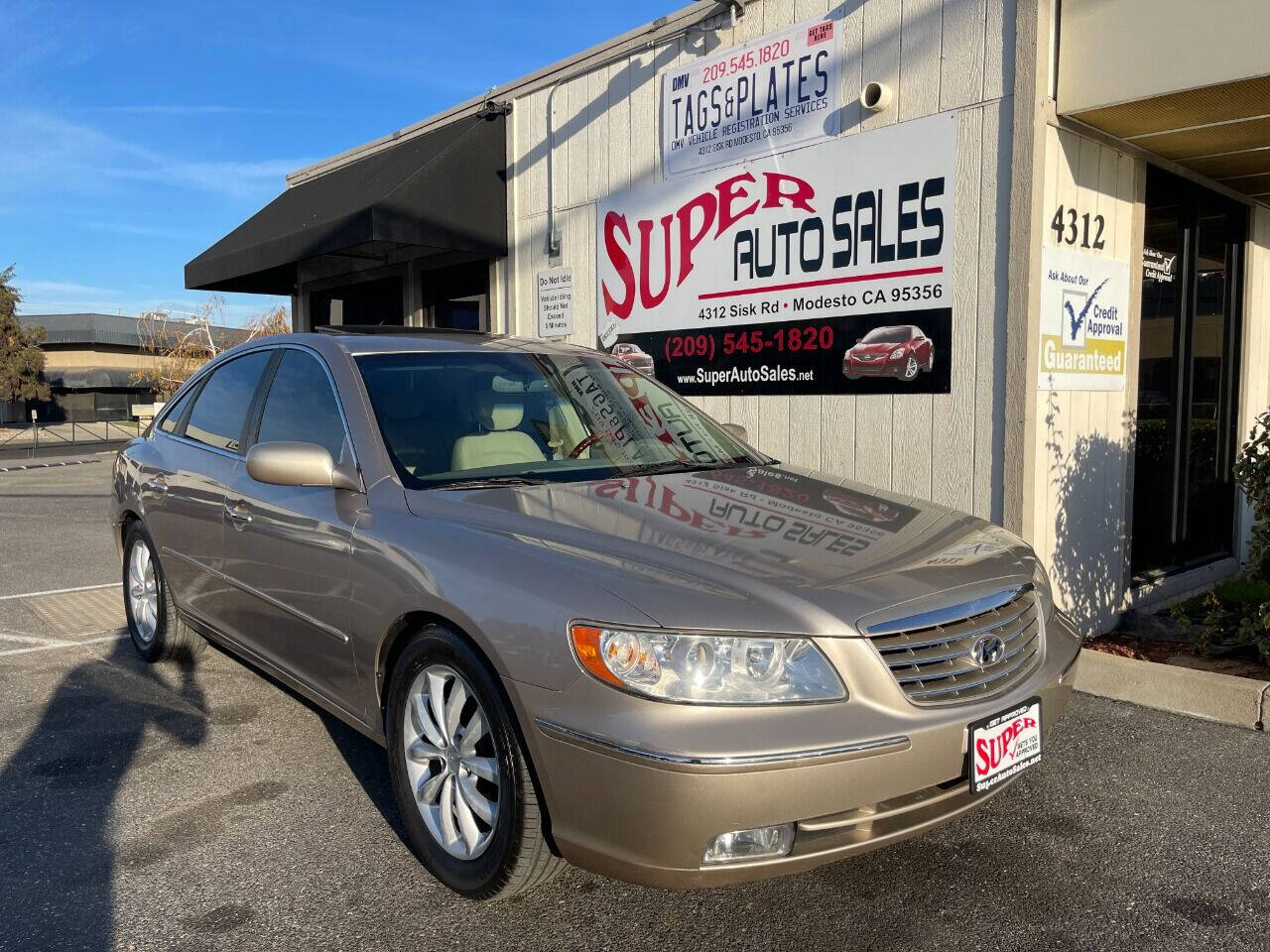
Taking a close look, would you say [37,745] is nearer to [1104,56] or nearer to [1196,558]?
[1104,56]

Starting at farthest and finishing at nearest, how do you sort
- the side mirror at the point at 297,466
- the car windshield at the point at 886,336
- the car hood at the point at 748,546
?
the car windshield at the point at 886,336, the side mirror at the point at 297,466, the car hood at the point at 748,546

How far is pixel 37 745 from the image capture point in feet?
13.4

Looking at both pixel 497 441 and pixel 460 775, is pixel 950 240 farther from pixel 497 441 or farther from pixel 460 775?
pixel 460 775

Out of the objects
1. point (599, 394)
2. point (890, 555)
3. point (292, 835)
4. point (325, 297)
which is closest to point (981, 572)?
point (890, 555)

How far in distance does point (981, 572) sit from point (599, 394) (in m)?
1.73

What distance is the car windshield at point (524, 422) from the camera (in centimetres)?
344

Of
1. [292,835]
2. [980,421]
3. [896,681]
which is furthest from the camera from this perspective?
[980,421]

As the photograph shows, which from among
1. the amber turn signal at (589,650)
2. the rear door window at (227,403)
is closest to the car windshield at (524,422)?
the rear door window at (227,403)

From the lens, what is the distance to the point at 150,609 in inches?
202

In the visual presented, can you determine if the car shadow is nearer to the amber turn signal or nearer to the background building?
the amber turn signal

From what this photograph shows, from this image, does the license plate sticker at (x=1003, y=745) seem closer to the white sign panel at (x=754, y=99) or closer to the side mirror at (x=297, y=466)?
the side mirror at (x=297, y=466)

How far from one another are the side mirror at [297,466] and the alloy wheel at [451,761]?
731 millimetres

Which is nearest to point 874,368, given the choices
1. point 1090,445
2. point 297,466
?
point 1090,445

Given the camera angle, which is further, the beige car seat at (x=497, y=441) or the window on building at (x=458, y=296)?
the window on building at (x=458, y=296)
